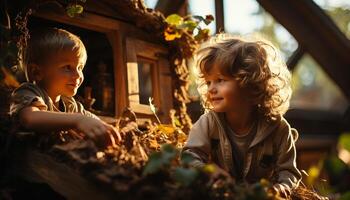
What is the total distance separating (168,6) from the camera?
183 inches

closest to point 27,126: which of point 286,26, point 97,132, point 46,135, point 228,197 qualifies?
point 46,135

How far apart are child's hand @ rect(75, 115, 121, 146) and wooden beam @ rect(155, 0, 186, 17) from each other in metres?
2.59

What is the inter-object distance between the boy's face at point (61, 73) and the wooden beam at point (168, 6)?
2.04 meters

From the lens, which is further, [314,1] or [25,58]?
[314,1]

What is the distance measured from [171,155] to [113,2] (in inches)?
67.5

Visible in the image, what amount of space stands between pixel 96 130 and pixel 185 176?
19.9 inches

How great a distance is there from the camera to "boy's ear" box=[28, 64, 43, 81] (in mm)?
2654

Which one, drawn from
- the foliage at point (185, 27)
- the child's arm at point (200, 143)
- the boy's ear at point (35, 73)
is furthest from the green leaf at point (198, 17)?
the boy's ear at point (35, 73)

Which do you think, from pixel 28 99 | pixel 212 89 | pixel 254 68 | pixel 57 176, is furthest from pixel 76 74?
pixel 254 68

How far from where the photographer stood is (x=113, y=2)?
3316mm

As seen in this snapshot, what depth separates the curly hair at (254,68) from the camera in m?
2.72

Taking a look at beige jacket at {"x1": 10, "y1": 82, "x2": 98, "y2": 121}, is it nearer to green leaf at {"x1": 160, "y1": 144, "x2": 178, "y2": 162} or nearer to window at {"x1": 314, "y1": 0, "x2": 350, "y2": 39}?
green leaf at {"x1": 160, "y1": 144, "x2": 178, "y2": 162}

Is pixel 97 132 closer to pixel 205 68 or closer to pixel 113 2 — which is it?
pixel 205 68

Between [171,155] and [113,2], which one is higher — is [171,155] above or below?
below
